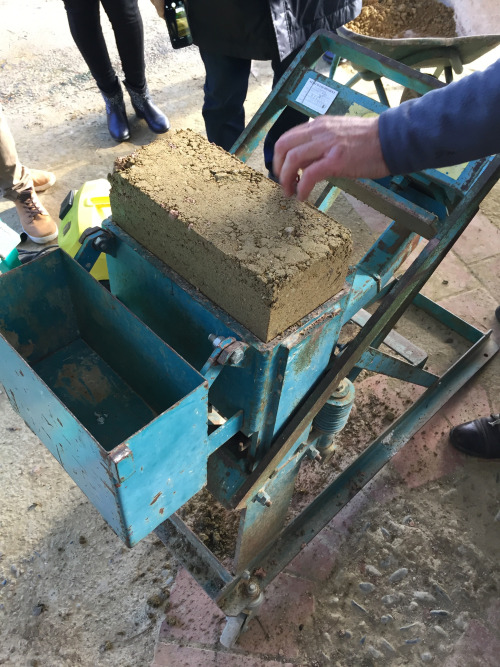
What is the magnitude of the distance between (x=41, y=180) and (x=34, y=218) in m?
0.48

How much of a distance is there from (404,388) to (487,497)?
590 millimetres

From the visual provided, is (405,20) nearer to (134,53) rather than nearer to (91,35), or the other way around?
(134,53)

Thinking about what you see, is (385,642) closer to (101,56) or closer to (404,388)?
(404,388)

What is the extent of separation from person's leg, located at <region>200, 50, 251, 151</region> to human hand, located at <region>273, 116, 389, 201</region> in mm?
1676

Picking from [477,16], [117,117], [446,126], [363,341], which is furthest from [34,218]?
[477,16]

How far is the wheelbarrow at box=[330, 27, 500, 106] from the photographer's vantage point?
2385mm

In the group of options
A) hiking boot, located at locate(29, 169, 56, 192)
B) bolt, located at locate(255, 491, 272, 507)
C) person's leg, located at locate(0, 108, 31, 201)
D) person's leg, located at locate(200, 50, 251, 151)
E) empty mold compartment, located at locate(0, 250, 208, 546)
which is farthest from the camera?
hiking boot, located at locate(29, 169, 56, 192)

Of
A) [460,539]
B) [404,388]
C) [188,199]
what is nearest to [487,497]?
[460,539]

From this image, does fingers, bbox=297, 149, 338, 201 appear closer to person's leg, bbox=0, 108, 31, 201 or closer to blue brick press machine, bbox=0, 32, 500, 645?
blue brick press machine, bbox=0, 32, 500, 645

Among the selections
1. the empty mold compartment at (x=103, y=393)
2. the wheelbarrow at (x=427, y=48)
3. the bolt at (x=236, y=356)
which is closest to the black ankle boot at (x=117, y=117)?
the wheelbarrow at (x=427, y=48)

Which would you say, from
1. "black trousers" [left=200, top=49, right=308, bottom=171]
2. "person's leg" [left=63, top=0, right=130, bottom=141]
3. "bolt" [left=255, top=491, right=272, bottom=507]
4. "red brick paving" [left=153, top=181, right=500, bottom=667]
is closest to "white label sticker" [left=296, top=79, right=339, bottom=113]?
"black trousers" [left=200, top=49, right=308, bottom=171]

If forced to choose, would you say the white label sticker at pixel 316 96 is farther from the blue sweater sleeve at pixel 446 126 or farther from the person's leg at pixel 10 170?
the person's leg at pixel 10 170

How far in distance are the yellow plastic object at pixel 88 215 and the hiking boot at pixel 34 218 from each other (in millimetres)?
560

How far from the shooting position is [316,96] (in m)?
1.73
